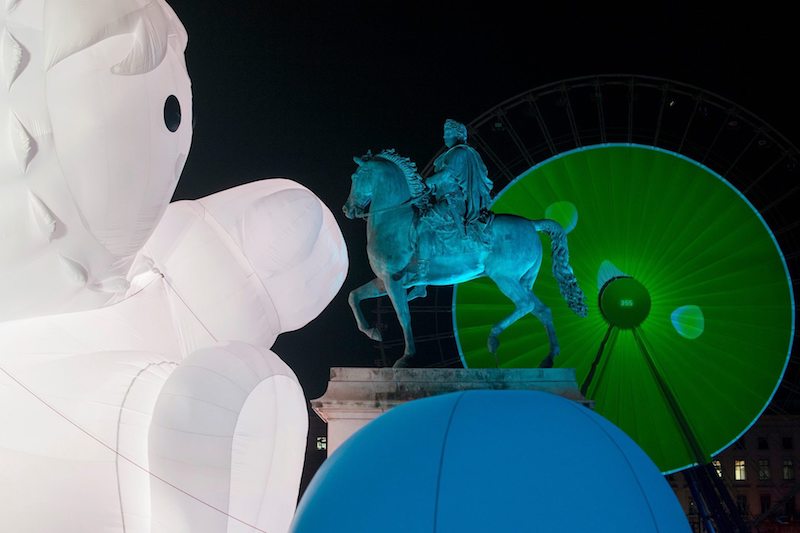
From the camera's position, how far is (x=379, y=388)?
27.2ft

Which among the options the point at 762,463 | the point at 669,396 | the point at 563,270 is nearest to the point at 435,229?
the point at 563,270

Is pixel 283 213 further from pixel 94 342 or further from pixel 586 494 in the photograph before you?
pixel 586 494

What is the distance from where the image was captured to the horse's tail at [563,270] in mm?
9430

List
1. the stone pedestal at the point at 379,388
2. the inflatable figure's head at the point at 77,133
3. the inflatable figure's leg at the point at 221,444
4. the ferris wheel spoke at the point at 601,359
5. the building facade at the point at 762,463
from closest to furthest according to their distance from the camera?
the inflatable figure's head at the point at 77,133
the inflatable figure's leg at the point at 221,444
the stone pedestal at the point at 379,388
the ferris wheel spoke at the point at 601,359
the building facade at the point at 762,463

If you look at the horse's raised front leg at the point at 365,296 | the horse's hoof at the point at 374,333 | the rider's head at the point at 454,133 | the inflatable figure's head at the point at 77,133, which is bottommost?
the inflatable figure's head at the point at 77,133

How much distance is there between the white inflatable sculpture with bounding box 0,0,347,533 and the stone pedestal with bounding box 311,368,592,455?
86.7 inches

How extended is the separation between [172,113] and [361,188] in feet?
15.5

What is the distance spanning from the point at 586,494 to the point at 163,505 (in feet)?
7.98

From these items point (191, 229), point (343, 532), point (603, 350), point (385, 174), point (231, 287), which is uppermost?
point (385, 174)

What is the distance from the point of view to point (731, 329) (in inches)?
501

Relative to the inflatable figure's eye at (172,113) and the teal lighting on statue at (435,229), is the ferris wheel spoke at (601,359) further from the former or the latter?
the inflatable figure's eye at (172,113)

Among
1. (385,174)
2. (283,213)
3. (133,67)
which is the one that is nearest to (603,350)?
(385,174)

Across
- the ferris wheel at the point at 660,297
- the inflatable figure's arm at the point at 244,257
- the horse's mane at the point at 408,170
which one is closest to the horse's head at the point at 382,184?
the horse's mane at the point at 408,170

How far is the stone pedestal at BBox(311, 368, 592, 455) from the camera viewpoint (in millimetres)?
8266
